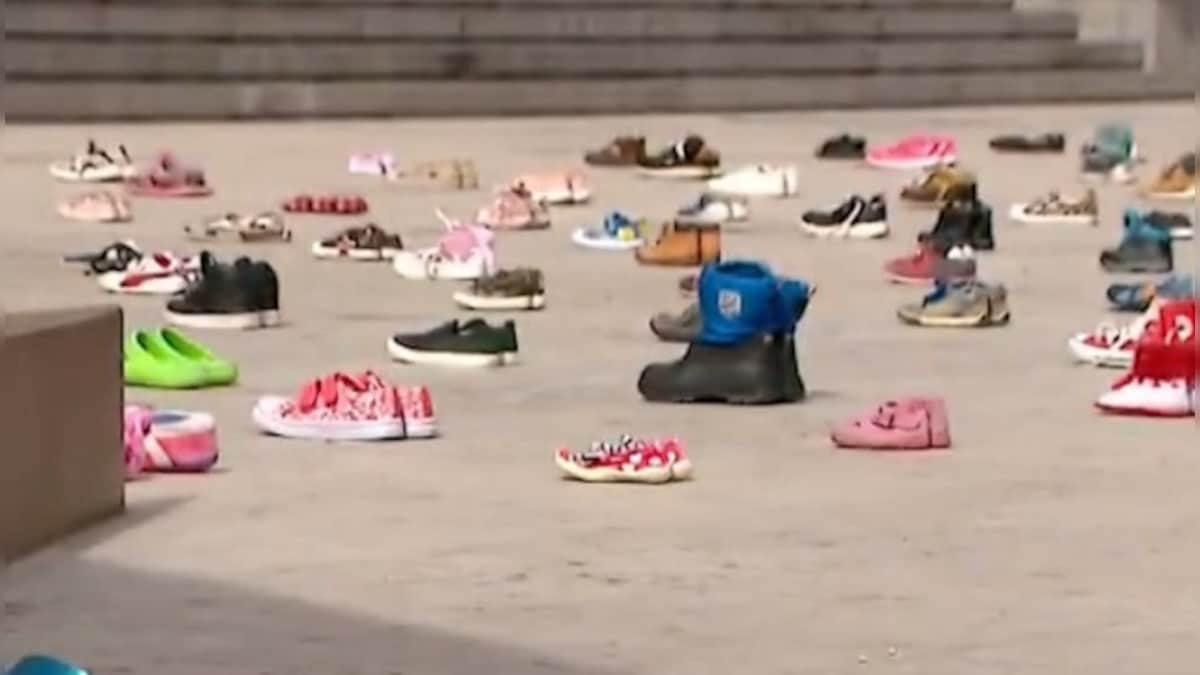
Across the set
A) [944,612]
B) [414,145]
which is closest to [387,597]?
[944,612]

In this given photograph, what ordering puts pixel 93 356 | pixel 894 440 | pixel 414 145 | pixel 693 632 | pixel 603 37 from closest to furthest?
pixel 693 632
pixel 93 356
pixel 894 440
pixel 414 145
pixel 603 37

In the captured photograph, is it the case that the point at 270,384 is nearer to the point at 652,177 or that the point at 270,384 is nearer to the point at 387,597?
the point at 387,597

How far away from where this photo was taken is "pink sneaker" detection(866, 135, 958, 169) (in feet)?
38.9

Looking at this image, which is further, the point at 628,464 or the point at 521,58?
the point at 521,58

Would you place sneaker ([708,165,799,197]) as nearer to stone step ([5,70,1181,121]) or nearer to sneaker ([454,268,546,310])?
sneaker ([454,268,546,310])

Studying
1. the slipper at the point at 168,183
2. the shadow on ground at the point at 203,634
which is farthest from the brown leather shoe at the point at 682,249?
the shadow on ground at the point at 203,634

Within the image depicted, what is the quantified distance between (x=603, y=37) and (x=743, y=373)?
430 inches

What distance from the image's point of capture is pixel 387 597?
351 cm

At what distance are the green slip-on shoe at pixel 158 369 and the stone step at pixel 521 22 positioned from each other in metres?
8.20

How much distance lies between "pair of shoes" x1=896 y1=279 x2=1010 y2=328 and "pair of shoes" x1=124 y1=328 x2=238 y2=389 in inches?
74.9

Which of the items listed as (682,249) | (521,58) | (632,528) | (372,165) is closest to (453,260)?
(682,249)

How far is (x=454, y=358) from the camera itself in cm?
572

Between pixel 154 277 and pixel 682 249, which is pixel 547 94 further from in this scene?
pixel 154 277

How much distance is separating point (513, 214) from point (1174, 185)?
2810 millimetres
